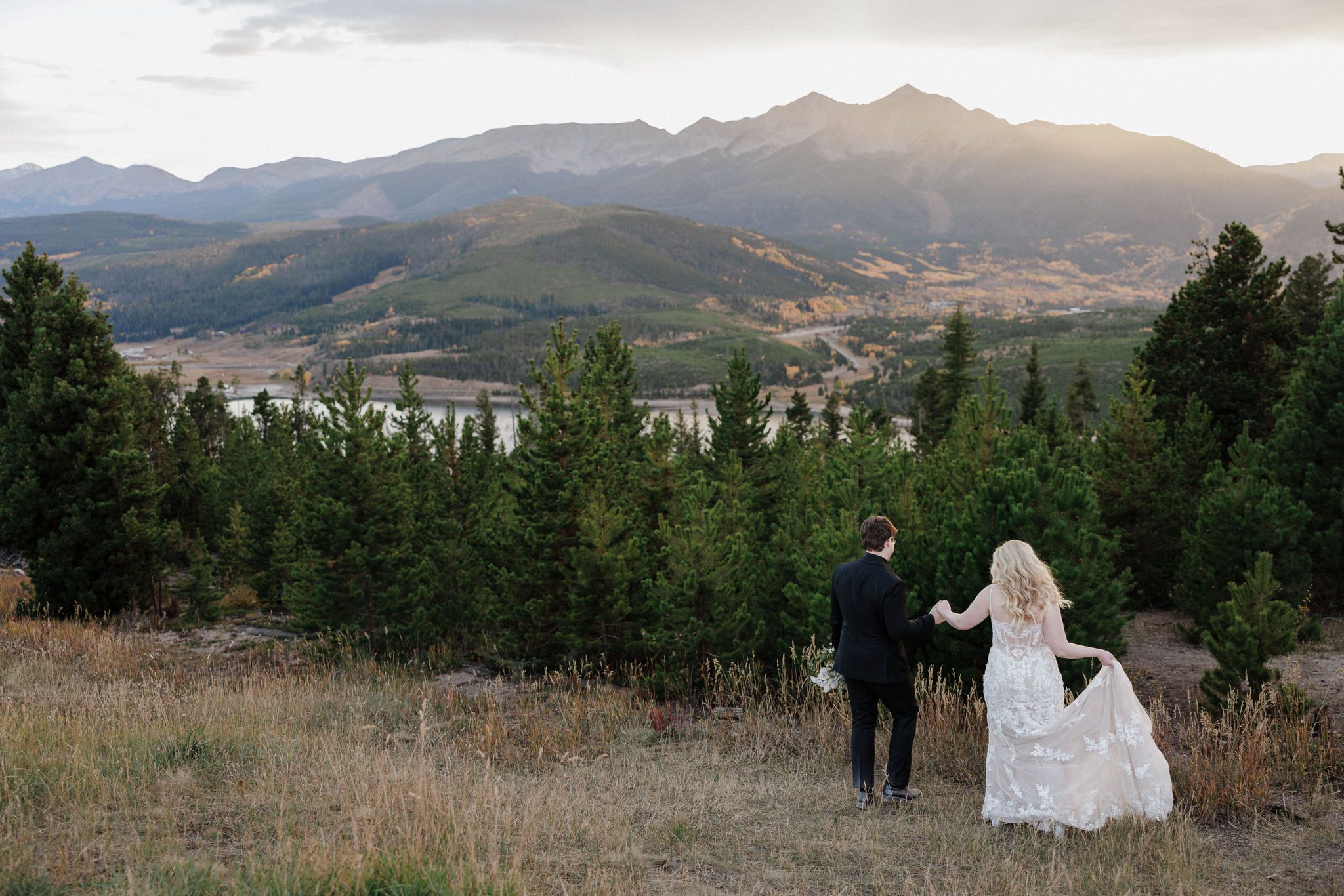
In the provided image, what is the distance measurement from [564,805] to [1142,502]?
1998 cm

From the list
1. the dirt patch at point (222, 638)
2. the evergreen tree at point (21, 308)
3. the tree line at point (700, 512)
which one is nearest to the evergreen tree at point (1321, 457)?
the tree line at point (700, 512)

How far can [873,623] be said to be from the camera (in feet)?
24.4

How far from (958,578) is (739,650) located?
451cm

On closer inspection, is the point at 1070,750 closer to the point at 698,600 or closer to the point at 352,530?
the point at 698,600

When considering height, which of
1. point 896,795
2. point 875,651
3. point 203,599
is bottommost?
point 203,599

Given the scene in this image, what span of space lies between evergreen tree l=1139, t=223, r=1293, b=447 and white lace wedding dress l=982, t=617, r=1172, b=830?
23285mm

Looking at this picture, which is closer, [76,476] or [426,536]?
[76,476]

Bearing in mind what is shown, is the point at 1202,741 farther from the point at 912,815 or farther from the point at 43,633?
the point at 43,633

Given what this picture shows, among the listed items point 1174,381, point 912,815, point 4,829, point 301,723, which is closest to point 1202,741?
point 912,815

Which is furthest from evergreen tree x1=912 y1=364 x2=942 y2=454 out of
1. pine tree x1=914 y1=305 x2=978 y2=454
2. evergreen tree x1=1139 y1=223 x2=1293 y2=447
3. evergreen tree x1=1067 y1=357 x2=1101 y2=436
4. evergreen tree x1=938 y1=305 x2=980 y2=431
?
evergreen tree x1=1139 y1=223 x2=1293 y2=447

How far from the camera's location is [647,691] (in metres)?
14.7

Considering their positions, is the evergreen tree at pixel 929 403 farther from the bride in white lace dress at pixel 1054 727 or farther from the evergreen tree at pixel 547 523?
the bride in white lace dress at pixel 1054 727

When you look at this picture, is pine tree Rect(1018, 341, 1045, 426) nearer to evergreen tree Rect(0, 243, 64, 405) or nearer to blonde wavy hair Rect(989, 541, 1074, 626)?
evergreen tree Rect(0, 243, 64, 405)

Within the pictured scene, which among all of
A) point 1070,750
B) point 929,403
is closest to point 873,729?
point 1070,750
